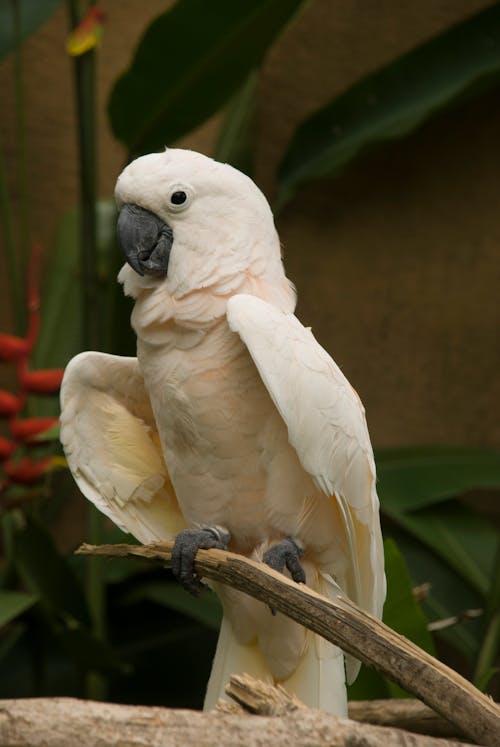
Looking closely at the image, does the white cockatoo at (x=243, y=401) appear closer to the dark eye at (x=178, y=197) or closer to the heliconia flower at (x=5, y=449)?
the dark eye at (x=178, y=197)

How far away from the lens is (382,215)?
8.48ft

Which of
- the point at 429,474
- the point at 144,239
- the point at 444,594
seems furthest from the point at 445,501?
the point at 144,239

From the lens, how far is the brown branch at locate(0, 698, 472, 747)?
84 centimetres

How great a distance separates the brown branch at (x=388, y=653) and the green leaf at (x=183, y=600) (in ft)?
2.89

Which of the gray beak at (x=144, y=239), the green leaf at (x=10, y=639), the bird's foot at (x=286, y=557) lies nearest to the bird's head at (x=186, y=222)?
the gray beak at (x=144, y=239)

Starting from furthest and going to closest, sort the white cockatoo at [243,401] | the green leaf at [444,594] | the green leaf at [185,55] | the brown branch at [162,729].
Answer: the green leaf at [444,594] < the green leaf at [185,55] < the white cockatoo at [243,401] < the brown branch at [162,729]

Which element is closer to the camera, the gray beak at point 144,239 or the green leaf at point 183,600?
the gray beak at point 144,239

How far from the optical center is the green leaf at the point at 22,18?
6.62 feet

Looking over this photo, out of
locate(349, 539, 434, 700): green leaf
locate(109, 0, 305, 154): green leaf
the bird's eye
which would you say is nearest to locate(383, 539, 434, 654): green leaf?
locate(349, 539, 434, 700): green leaf

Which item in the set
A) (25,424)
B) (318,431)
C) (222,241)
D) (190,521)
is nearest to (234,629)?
(190,521)

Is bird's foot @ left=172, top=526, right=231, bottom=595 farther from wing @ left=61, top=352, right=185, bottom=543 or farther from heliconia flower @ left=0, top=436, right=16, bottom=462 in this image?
heliconia flower @ left=0, top=436, right=16, bottom=462

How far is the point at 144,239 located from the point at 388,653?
52 cm

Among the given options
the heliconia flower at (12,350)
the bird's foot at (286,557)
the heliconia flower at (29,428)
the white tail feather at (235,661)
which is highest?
the heliconia flower at (12,350)

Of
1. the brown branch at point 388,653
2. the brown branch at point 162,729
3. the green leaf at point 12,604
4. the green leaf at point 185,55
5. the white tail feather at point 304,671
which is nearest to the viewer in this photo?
the brown branch at point 162,729
